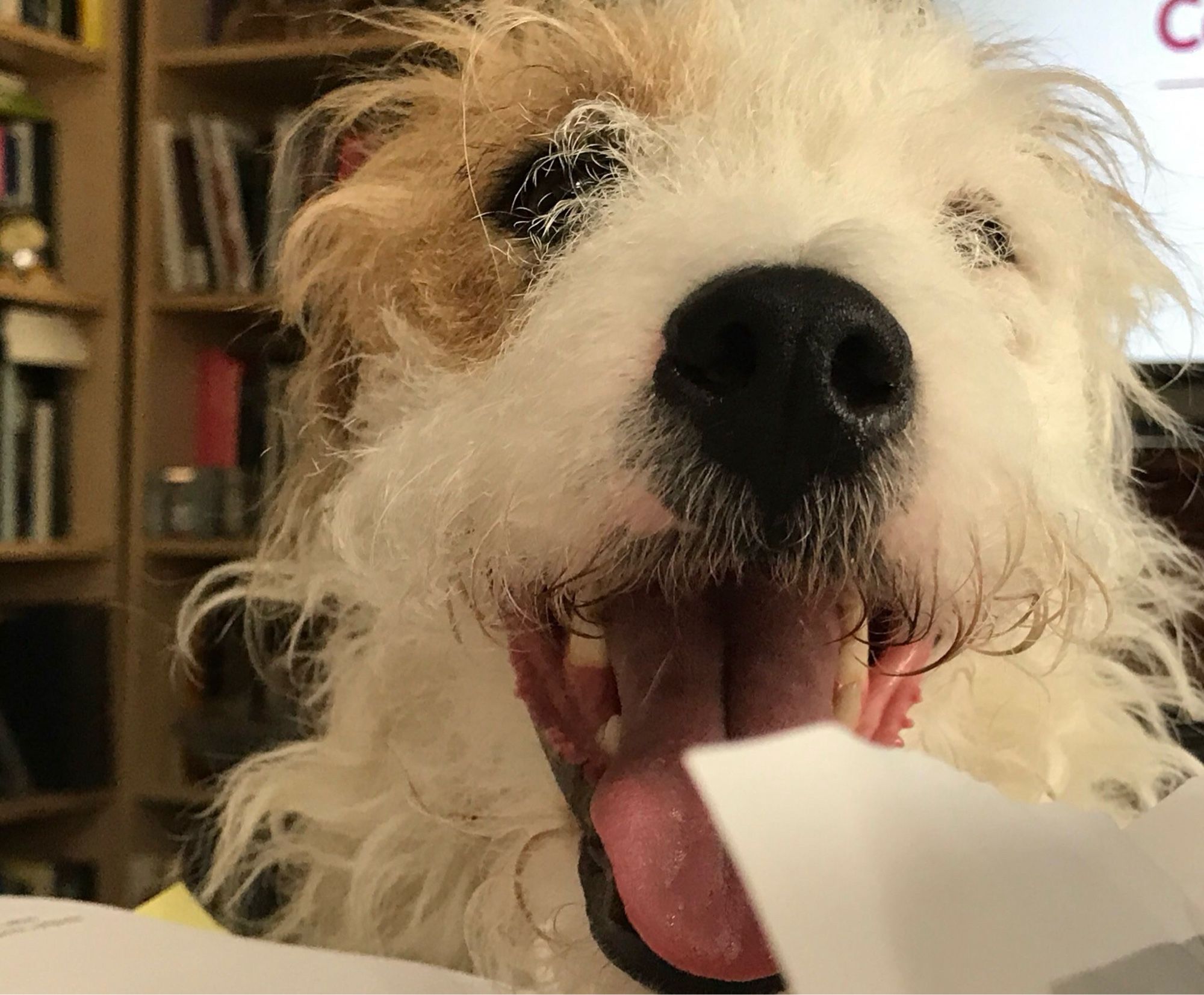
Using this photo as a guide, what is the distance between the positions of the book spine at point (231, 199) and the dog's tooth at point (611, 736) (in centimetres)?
187

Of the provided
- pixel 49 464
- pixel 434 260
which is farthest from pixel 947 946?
pixel 49 464

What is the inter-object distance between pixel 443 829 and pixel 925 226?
59 centimetres

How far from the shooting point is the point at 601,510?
0.62 m

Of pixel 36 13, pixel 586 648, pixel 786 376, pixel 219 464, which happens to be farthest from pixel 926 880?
pixel 36 13

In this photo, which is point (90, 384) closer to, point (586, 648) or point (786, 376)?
point (586, 648)

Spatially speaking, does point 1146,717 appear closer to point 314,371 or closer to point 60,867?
point 314,371

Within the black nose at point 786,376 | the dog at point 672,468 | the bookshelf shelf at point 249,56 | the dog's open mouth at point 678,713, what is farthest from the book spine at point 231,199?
the black nose at point 786,376

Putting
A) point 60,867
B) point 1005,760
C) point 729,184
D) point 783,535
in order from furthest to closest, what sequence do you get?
1. point 60,867
2. point 1005,760
3. point 729,184
4. point 783,535

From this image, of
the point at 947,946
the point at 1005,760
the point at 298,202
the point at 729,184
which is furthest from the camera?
the point at 298,202

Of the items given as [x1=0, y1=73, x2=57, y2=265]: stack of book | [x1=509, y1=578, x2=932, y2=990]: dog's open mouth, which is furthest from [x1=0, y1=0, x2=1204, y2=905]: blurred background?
[x1=509, y1=578, x2=932, y2=990]: dog's open mouth

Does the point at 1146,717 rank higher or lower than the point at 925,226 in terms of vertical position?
lower

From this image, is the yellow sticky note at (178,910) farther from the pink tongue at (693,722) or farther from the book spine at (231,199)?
the book spine at (231,199)

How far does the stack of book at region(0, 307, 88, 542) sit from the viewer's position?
226cm

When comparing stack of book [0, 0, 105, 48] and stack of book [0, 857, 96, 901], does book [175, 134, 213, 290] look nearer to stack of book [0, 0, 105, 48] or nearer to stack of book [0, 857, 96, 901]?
stack of book [0, 0, 105, 48]
